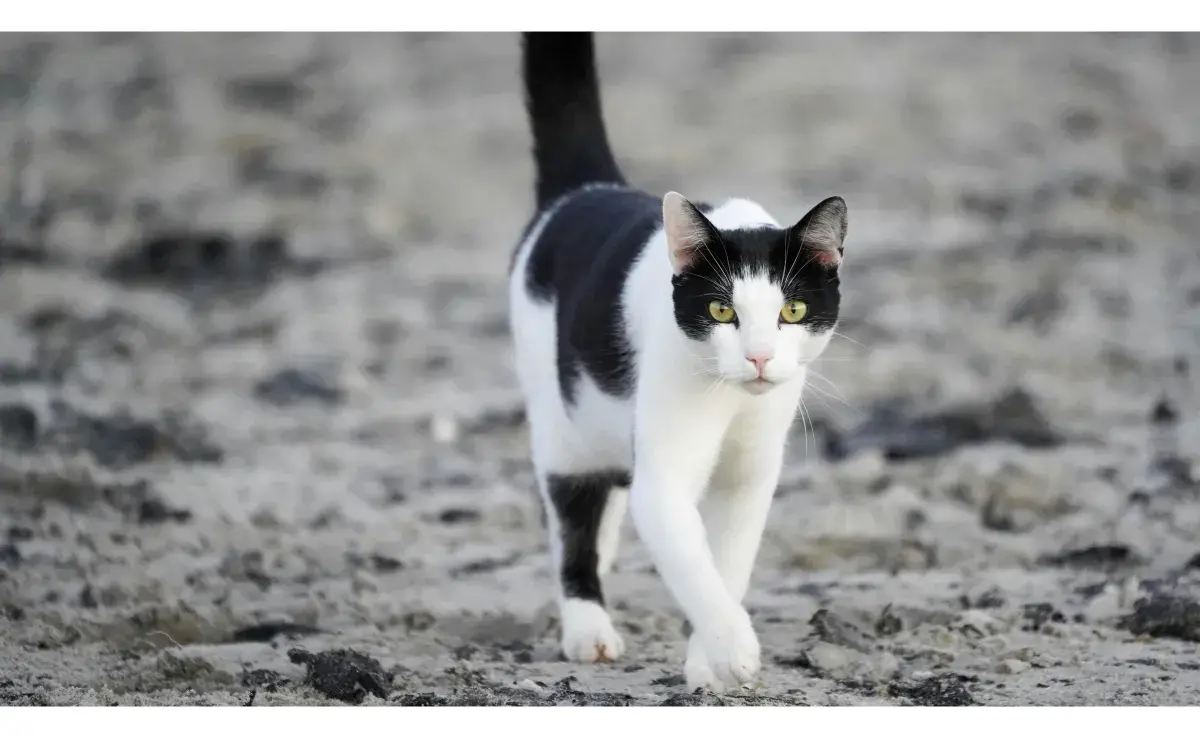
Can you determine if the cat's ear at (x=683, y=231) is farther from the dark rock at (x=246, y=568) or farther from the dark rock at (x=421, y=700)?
the dark rock at (x=246, y=568)

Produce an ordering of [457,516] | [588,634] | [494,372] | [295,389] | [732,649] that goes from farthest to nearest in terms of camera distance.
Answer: [494,372]
[295,389]
[457,516]
[588,634]
[732,649]

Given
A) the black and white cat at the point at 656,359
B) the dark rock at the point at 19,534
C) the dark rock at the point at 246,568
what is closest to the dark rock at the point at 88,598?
the dark rock at the point at 246,568

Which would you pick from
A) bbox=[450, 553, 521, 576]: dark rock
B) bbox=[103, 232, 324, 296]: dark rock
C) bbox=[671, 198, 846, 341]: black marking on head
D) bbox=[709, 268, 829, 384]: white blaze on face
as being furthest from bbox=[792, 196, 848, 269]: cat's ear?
bbox=[103, 232, 324, 296]: dark rock

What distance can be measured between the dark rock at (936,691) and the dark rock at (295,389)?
3661 mm

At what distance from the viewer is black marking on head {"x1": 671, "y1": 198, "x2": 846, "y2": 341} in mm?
3047

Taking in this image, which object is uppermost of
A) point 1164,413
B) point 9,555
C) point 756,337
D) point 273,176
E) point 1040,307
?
point 273,176

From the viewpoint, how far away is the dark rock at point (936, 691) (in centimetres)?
337

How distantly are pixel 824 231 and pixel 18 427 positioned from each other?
162 inches

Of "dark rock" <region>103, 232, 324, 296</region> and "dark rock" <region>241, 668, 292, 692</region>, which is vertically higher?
"dark rock" <region>103, 232, 324, 296</region>

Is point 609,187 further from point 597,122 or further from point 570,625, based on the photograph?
point 570,625

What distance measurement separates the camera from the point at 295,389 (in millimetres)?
6730

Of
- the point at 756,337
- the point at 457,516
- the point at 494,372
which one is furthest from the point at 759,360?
the point at 494,372

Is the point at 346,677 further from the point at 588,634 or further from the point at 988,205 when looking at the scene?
the point at 988,205

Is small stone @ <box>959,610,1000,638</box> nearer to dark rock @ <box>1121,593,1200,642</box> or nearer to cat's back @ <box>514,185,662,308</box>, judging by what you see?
dark rock @ <box>1121,593,1200,642</box>
